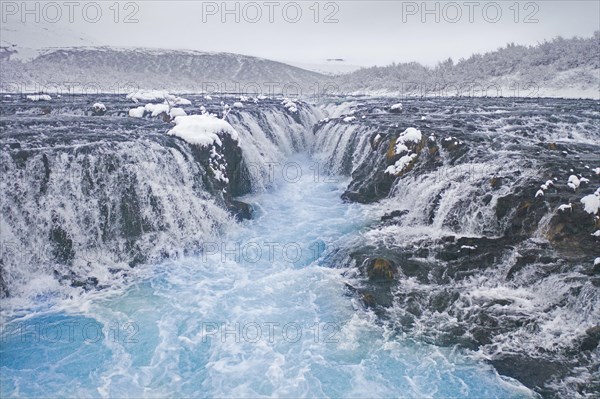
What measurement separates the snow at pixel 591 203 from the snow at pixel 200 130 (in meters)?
13.0

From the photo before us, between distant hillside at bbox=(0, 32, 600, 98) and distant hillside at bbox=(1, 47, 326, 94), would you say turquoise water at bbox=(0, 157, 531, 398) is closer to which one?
distant hillside at bbox=(0, 32, 600, 98)

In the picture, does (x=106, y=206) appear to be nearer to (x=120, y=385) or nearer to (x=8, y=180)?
(x=8, y=180)

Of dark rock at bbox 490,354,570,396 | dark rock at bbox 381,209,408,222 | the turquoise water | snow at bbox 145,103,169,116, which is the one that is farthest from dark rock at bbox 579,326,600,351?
snow at bbox 145,103,169,116

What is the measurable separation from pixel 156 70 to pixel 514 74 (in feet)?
312

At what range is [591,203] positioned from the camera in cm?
1027

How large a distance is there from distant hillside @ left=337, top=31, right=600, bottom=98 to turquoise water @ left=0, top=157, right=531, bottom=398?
52.9 meters

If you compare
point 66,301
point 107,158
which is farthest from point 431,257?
point 107,158

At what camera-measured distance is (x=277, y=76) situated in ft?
440

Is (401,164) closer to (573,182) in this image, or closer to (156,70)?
(573,182)

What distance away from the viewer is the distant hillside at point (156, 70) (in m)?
92.7

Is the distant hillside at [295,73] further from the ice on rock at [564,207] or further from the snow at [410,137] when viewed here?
the ice on rock at [564,207]

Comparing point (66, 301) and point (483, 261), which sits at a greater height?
point (483, 261)

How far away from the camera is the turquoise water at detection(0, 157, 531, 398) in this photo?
757 cm

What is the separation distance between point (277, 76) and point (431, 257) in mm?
130346
